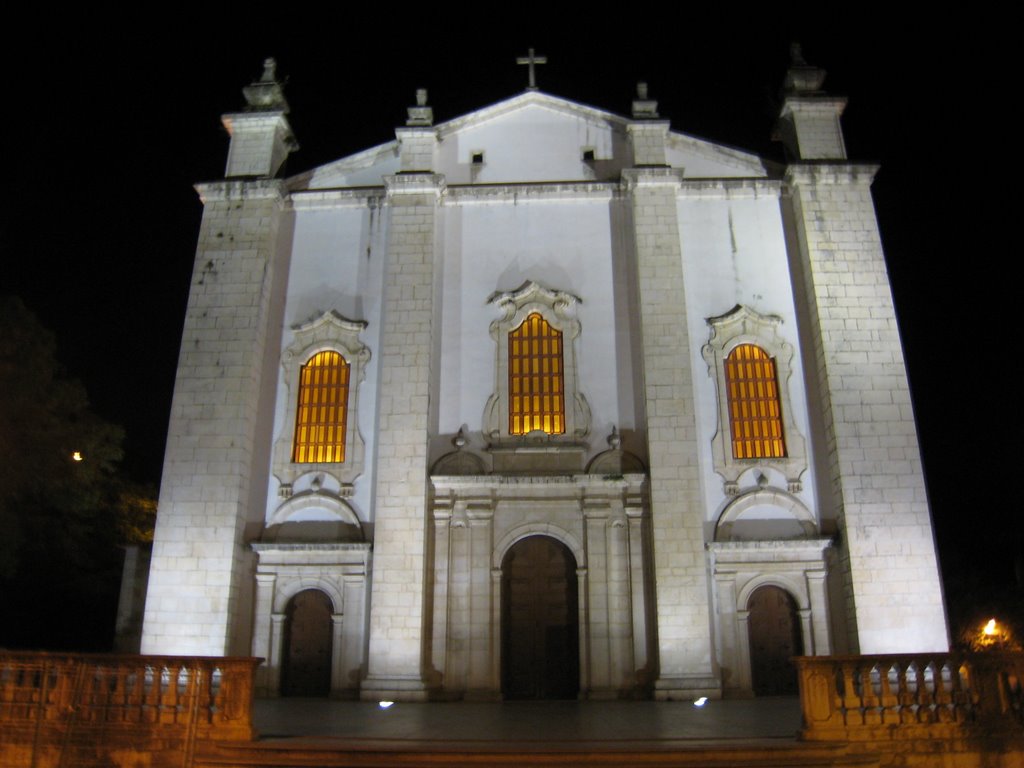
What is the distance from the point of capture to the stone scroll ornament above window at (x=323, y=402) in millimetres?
16734

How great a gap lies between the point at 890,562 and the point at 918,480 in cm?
163

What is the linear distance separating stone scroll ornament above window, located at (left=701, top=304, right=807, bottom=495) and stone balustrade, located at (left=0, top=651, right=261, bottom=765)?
10.2 metres

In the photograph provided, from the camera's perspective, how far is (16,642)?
67.8 ft

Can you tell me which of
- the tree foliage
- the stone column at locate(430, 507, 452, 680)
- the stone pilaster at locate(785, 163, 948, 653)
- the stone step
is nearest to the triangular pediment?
the stone pilaster at locate(785, 163, 948, 653)

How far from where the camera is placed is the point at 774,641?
15625mm

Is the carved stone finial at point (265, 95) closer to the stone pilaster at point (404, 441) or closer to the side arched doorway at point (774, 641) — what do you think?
the stone pilaster at point (404, 441)

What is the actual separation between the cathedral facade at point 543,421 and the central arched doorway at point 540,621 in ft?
0.17

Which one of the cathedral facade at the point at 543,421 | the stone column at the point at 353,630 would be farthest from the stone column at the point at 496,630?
the stone column at the point at 353,630

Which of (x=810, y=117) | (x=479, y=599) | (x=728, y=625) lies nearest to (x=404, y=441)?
(x=479, y=599)

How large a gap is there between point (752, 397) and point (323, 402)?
340 inches

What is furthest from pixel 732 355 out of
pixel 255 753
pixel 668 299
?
pixel 255 753

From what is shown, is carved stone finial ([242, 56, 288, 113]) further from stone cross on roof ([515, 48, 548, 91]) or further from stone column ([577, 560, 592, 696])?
stone column ([577, 560, 592, 696])

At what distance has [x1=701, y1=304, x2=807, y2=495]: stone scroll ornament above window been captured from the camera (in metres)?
16.4

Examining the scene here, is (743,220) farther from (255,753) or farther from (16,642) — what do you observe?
(16,642)
